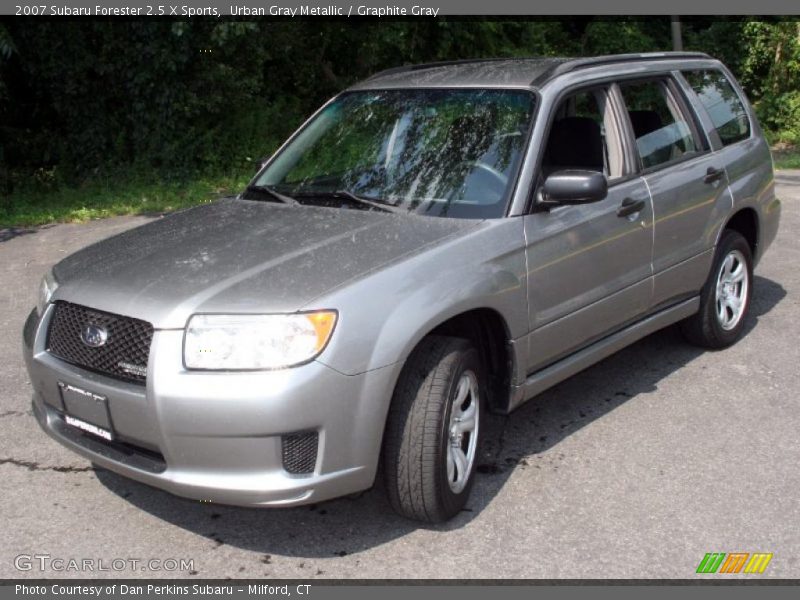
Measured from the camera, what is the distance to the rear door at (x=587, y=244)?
431 cm

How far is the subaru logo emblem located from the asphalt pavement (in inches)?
32.5

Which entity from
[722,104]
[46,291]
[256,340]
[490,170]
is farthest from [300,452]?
[722,104]

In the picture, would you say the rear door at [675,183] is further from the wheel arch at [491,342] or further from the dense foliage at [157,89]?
the dense foliage at [157,89]

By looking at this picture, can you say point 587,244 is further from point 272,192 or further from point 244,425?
point 244,425

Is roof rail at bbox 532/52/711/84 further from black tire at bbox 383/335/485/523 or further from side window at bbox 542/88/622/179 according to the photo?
black tire at bbox 383/335/485/523

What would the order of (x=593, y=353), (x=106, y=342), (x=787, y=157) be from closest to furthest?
1. (x=106, y=342)
2. (x=593, y=353)
3. (x=787, y=157)

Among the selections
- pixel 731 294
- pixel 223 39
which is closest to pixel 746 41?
pixel 223 39

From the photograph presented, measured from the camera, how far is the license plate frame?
3592 mm

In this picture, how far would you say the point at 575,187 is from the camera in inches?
164

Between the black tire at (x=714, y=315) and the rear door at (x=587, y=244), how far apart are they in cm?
85

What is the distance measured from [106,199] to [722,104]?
27.8 ft

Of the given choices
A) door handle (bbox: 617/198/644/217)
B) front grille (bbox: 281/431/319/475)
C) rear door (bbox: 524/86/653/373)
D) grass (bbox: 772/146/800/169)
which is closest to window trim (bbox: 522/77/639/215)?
rear door (bbox: 524/86/653/373)

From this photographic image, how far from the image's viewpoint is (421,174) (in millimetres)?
4500

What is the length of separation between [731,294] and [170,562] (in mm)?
3873
